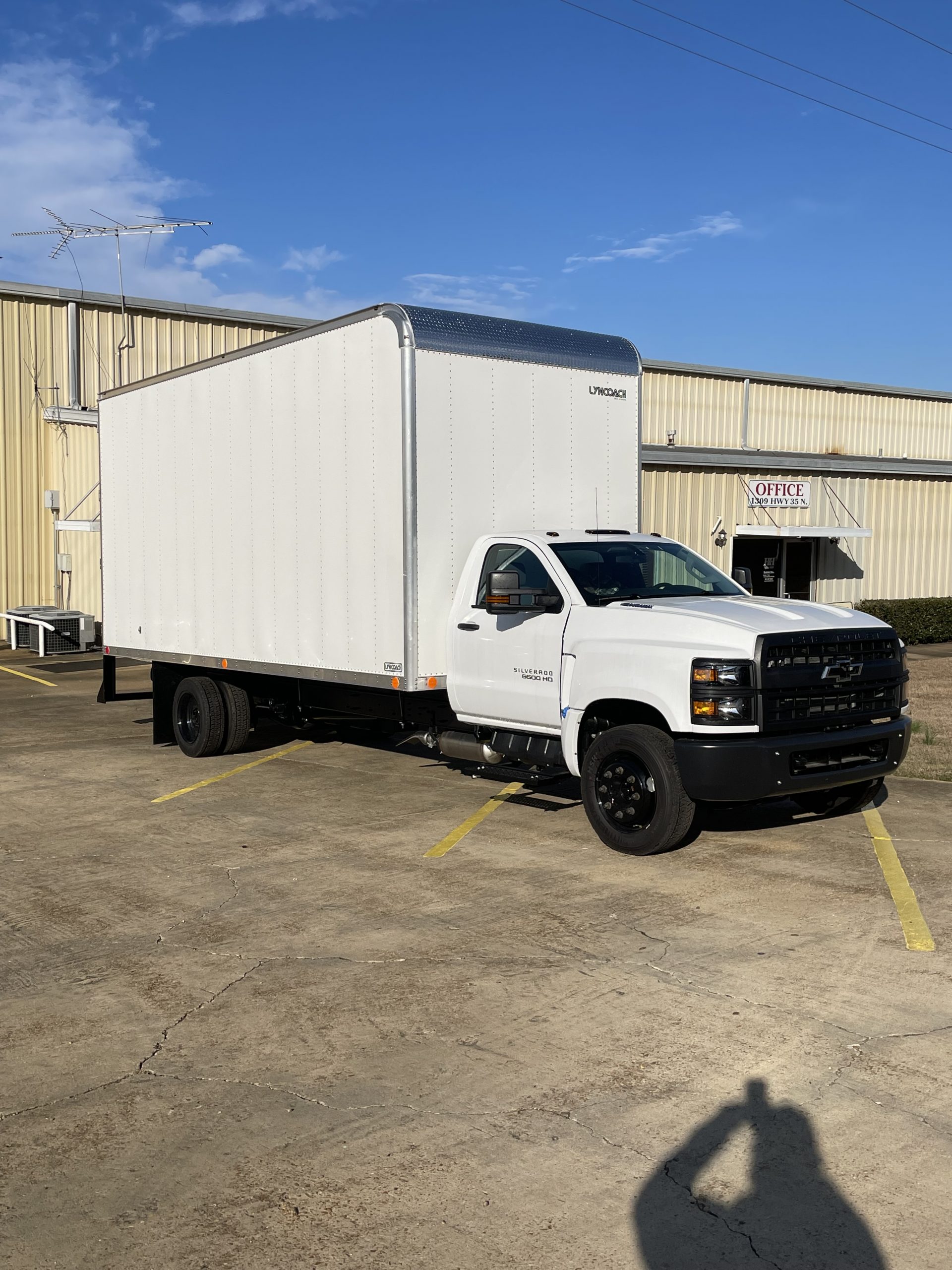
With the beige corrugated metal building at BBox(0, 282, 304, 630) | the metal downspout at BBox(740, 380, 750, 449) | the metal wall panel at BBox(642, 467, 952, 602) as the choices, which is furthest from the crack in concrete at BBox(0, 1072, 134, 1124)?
the metal downspout at BBox(740, 380, 750, 449)

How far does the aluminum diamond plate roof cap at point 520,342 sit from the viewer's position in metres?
9.59

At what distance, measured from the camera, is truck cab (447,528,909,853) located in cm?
782

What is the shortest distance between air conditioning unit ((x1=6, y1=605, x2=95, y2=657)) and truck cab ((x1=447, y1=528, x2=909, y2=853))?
54.7 feet

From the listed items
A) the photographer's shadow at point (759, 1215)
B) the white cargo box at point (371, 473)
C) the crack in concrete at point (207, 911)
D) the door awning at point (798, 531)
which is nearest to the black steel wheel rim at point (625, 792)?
the white cargo box at point (371, 473)

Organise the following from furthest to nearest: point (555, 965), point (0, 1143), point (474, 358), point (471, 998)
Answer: point (474, 358)
point (555, 965)
point (471, 998)
point (0, 1143)

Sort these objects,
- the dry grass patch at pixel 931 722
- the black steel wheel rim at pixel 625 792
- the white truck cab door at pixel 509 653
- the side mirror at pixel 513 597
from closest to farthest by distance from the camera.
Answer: the black steel wheel rim at pixel 625 792 < the side mirror at pixel 513 597 < the white truck cab door at pixel 509 653 < the dry grass patch at pixel 931 722

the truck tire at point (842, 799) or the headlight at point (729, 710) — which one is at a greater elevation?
the headlight at point (729, 710)

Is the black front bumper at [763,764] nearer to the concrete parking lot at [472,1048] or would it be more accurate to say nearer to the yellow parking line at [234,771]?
the concrete parking lot at [472,1048]

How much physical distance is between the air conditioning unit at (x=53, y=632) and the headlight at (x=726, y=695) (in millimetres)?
19188

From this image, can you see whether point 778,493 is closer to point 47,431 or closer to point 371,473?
point 47,431

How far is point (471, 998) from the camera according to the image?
5.87 metres

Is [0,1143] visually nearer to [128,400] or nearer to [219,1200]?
[219,1200]

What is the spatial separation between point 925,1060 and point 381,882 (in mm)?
3792

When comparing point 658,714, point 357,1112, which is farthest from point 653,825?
point 357,1112
